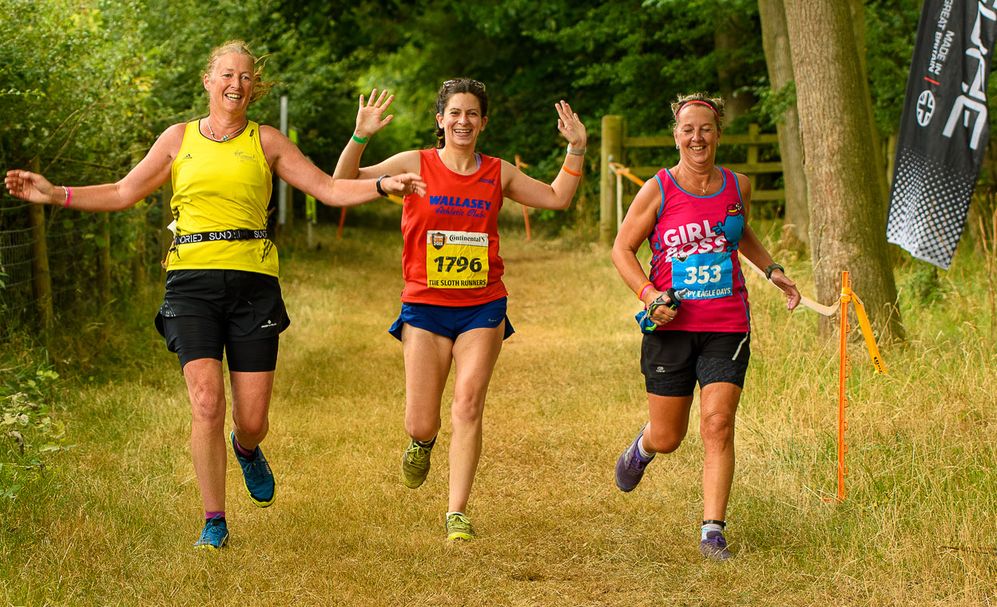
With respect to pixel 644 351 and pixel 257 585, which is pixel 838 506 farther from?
pixel 257 585

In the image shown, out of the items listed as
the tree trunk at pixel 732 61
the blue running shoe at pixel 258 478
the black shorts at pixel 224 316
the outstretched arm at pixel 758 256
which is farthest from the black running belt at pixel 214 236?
the tree trunk at pixel 732 61

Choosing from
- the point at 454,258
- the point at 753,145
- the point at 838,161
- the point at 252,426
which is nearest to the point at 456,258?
the point at 454,258

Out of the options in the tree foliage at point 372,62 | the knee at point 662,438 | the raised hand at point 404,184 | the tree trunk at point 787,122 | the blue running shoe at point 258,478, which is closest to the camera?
the raised hand at point 404,184

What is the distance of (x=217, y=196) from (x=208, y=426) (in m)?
0.96

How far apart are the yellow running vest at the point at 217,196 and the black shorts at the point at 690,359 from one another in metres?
1.76

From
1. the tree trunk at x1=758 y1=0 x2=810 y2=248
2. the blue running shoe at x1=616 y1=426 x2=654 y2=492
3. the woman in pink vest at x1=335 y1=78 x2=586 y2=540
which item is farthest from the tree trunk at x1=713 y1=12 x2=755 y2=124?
the woman in pink vest at x1=335 y1=78 x2=586 y2=540

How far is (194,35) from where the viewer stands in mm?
15047

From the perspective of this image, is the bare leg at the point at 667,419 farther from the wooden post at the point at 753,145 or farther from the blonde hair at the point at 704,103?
the wooden post at the point at 753,145

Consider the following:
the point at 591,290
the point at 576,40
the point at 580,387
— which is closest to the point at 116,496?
the point at 580,387

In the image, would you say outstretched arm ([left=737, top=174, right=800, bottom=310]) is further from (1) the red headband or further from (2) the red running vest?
(2) the red running vest

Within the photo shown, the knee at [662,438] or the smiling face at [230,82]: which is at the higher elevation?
the smiling face at [230,82]

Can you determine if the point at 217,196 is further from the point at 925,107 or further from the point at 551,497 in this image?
the point at 925,107

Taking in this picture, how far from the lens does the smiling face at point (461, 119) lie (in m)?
5.77

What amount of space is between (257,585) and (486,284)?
1.65m
